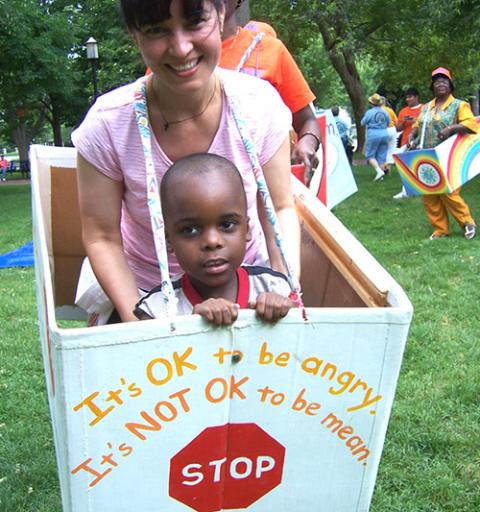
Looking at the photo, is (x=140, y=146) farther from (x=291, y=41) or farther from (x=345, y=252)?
(x=291, y=41)

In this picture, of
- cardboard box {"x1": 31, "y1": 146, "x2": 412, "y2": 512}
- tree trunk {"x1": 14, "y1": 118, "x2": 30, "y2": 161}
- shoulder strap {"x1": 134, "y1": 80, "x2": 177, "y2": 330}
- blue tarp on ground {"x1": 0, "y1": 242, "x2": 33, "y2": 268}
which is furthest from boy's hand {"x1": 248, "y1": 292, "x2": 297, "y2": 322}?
tree trunk {"x1": 14, "y1": 118, "x2": 30, "y2": 161}

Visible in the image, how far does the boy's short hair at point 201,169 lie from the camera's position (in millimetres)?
1721

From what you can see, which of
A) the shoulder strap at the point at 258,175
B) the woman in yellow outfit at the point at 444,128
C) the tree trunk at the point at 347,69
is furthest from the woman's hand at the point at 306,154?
the tree trunk at the point at 347,69

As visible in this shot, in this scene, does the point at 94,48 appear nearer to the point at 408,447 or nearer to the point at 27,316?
the point at 27,316

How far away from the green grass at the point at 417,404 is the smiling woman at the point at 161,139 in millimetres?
1214

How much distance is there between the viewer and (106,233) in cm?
190

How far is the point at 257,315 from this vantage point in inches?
54.7

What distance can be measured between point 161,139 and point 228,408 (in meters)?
0.74

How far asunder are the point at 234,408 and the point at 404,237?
21.2 ft

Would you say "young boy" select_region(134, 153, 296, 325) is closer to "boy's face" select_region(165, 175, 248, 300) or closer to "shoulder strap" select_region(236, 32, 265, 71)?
"boy's face" select_region(165, 175, 248, 300)

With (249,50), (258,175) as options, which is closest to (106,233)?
(258,175)

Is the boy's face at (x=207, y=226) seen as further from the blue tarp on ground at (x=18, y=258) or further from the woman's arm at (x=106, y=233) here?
the blue tarp on ground at (x=18, y=258)

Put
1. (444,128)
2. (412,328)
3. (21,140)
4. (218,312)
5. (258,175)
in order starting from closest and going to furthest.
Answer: (218,312) < (258,175) < (412,328) < (444,128) < (21,140)

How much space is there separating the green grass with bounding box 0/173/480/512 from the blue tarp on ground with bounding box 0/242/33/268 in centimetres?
85
